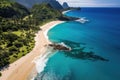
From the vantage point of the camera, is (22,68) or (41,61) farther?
(41,61)

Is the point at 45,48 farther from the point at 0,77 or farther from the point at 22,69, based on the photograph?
the point at 0,77

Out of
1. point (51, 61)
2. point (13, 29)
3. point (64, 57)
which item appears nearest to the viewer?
point (51, 61)

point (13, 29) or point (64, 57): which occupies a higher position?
point (13, 29)

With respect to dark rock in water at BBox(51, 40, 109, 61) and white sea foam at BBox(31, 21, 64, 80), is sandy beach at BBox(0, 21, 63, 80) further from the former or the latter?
dark rock in water at BBox(51, 40, 109, 61)

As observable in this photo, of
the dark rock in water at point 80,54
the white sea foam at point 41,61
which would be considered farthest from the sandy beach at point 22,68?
the dark rock in water at point 80,54

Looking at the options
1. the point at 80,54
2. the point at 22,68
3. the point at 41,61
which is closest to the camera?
the point at 22,68

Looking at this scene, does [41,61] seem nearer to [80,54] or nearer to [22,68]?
[22,68]

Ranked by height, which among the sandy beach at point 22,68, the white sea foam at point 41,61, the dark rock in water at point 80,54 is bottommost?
the dark rock in water at point 80,54

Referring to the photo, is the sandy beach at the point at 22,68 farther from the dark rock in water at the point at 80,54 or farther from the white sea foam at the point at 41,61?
the dark rock in water at the point at 80,54

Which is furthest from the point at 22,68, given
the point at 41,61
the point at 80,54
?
the point at 80,54

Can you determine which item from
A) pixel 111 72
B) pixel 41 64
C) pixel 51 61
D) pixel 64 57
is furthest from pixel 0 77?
pixel 111 72

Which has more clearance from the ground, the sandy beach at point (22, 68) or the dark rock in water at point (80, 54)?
the sandy beach at point (22, 68)
